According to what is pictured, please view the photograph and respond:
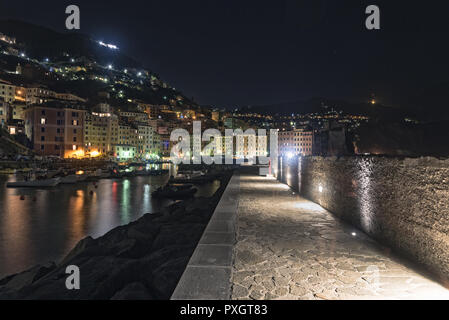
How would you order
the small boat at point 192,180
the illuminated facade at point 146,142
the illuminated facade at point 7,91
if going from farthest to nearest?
the illuminated facade at point 146,142, the illuminated facade at point 7,91, the small boat at point 192,180

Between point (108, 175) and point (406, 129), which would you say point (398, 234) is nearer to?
point (406, 129)

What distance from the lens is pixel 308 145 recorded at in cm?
10881

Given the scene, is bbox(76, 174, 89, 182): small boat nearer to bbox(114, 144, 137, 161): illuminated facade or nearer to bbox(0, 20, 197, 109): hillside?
bbox(114, 144, 137, 161): illuminated facade

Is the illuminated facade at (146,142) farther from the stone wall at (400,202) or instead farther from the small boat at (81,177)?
the stone wall at (400,202)

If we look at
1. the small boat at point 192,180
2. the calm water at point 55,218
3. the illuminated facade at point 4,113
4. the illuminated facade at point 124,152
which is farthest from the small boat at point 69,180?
the illuminated facade at point 124,152

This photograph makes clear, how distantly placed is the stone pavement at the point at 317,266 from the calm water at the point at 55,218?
12.2 metres

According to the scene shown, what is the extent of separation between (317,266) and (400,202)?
78.2 inches

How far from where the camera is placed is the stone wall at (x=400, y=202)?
13.2ft

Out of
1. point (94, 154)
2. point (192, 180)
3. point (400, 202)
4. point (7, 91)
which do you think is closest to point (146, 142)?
point (94, 154)

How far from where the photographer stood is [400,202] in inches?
199

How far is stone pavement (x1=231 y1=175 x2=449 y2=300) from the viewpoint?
3.59 meters

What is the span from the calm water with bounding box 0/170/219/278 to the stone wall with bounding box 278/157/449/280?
44.7 feet

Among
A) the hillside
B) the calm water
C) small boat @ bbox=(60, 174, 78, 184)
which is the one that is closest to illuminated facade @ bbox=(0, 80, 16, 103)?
the hillside

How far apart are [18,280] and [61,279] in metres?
3.24
